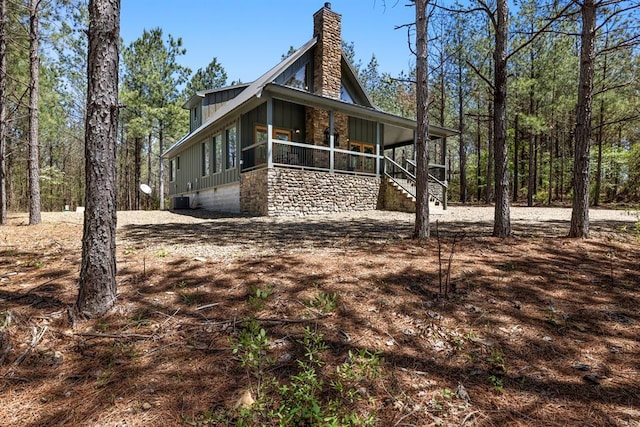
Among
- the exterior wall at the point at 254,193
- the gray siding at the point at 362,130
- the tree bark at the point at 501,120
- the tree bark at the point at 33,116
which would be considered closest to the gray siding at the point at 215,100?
the gray siding at the point at 362,130

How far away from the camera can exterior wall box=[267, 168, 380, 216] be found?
10.6 metres

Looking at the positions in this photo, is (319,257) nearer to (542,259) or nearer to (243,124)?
(542,259)

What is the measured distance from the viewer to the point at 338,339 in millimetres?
2260

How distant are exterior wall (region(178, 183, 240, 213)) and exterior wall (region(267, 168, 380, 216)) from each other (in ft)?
8.44

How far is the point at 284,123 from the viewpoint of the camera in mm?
12531

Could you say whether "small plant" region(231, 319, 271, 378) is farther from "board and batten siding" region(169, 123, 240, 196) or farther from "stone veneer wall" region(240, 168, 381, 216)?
"board and batten siding" region(169, 123, 240, 196)

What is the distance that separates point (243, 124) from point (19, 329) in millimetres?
11007

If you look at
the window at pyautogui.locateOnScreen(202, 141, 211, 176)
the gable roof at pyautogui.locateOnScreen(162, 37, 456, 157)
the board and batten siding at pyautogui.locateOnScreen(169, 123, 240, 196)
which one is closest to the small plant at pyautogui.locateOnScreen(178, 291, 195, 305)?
the gable roof at pyautogui.locateOnScreen(162, 37, 456, 157)

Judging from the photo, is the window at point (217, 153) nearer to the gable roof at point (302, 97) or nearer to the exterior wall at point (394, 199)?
the gable roof at point (302, 97)

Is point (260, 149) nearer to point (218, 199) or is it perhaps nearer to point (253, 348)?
point (218, 199)

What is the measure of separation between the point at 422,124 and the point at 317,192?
6.63 m

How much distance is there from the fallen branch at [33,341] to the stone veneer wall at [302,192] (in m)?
8.18

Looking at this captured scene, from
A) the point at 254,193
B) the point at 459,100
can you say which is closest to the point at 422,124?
the point at 254,193

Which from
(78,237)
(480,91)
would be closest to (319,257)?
(78,237)
